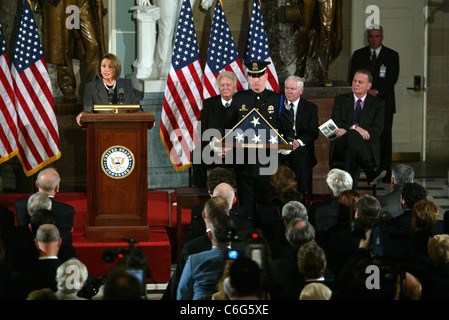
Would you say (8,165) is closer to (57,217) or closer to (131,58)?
(131,58)

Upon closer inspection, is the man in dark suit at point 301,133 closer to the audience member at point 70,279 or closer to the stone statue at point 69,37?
the stone statue at point 69,37

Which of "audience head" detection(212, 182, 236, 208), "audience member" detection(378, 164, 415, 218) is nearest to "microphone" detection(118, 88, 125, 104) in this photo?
"audience head" detection(212, 182, 236, 208)

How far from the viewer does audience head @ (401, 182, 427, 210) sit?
6.21 metres

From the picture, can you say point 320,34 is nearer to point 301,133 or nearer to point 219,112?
point 301,133

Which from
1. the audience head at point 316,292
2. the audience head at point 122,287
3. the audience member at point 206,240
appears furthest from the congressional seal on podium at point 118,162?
the audience head at point 122,287

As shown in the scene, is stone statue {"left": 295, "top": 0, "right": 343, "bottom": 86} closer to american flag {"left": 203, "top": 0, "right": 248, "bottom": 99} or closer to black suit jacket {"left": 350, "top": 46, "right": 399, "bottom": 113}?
black suit jacket {"left": 350, "top": 46, "right": 399, "bottom": 113}

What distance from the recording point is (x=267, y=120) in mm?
7895

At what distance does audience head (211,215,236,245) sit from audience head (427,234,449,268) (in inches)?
46.4

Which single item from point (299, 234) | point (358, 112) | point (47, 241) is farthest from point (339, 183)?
point (47, 241)

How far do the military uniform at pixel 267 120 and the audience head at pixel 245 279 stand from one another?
3847 mm

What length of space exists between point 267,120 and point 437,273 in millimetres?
3216

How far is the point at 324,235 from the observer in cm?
581

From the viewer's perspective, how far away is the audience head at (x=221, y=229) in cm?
500
